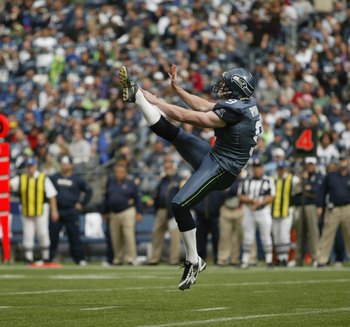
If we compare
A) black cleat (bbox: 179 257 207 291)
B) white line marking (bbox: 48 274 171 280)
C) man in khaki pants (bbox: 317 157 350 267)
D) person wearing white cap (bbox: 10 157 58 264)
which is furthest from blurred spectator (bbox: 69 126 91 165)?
black cleat (bbox: 179 257 207 291)

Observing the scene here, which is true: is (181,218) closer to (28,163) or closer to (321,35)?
(28,163)

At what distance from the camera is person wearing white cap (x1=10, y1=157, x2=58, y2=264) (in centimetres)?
1945

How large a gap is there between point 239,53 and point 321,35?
1898mm

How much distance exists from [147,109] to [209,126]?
568mm

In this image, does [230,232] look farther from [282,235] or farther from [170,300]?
[170,300]

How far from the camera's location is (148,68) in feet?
86.2

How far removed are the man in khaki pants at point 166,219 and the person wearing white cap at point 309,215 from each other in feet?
6.89

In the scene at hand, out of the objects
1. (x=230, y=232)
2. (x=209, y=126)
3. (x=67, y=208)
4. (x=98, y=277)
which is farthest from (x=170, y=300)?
(x=67, y=208)


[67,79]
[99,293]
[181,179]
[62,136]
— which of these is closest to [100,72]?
[67,79]

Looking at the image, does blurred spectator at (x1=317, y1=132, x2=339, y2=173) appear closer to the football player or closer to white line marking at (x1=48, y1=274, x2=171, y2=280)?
white line marking at (x1=48, y1=274, x2=171, y2=280)

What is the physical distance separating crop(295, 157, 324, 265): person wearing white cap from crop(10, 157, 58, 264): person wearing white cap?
13.6 ft

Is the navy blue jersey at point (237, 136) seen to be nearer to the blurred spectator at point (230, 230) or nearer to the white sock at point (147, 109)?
the white sock at point (147, 109)

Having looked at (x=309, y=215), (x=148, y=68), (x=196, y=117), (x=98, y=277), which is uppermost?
(x=148, y=68)

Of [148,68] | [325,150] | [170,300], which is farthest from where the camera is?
[148,68]
